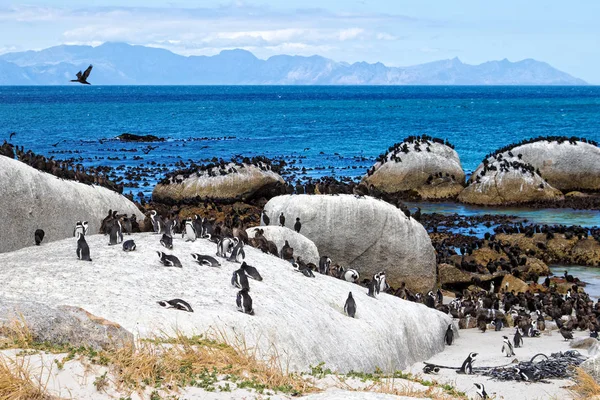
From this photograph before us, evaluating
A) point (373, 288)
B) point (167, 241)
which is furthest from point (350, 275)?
point (167, 241)

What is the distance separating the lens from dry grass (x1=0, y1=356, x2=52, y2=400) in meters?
8.24

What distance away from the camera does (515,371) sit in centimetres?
1455

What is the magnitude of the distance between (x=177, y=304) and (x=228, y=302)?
1174 mm

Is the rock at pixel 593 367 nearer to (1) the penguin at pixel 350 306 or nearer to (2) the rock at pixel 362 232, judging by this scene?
(1) the penguin at pixel 350 306

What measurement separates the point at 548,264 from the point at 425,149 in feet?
46.5

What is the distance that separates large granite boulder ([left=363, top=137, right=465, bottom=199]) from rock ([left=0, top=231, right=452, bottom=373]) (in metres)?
24.9

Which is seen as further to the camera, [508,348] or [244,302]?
[508,348]

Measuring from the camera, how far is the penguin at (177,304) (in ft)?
40.3

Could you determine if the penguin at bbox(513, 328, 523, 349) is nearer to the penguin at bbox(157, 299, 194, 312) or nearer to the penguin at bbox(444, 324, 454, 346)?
the penguin at bbox(444, 324, 454, 346)

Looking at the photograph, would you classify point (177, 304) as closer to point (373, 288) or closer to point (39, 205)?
point (373, 288)

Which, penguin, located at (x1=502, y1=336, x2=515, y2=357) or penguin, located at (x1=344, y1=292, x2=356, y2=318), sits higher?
penguin, located at (x1=344, y1=292, x2=356, y2=318)

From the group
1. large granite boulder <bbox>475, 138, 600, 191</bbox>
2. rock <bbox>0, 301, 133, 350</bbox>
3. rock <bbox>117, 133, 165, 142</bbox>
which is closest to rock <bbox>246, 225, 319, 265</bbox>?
rock <bbox>0, 301, 133, 350</bbox>

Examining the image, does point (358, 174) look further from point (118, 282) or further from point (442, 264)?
point (118, 282)

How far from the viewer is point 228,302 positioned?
13.3 metres
